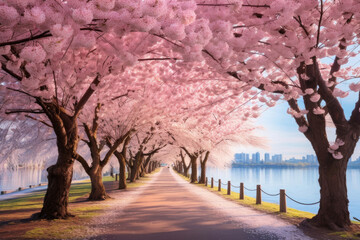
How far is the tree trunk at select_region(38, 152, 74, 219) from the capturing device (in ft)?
30.3

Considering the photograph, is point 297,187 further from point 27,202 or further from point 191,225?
point 191,225

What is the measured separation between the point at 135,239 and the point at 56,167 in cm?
429

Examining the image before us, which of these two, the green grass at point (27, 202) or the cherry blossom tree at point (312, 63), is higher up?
the cherry blossom tree at point (312, 63)

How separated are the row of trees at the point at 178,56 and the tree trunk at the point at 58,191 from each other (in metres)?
0.03

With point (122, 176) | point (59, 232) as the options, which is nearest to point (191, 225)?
point (59, 232)

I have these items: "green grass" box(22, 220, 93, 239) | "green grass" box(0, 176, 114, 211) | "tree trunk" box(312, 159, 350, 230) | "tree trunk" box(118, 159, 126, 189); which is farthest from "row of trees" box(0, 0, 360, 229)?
"tree trunk" box(118, 159, 126, 189)

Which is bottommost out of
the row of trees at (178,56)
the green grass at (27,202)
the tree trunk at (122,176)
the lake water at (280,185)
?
the lake water at (280,185)

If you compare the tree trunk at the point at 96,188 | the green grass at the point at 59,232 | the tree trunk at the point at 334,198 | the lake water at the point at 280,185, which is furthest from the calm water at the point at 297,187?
the green grass at the point at 59,232

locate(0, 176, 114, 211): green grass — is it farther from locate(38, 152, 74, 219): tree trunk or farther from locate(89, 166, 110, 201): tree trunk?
locate(38, 152, 74, 219): tree trunk

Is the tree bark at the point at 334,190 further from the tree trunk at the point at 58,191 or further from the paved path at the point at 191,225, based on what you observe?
the tree trunk at the point at 58,191

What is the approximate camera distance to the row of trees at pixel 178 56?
3978 millimetres

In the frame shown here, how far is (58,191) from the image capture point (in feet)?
30.8

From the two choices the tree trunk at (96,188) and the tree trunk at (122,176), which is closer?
the tree trunk at (96,188)

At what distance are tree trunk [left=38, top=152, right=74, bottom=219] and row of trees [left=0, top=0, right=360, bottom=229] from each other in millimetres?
32
